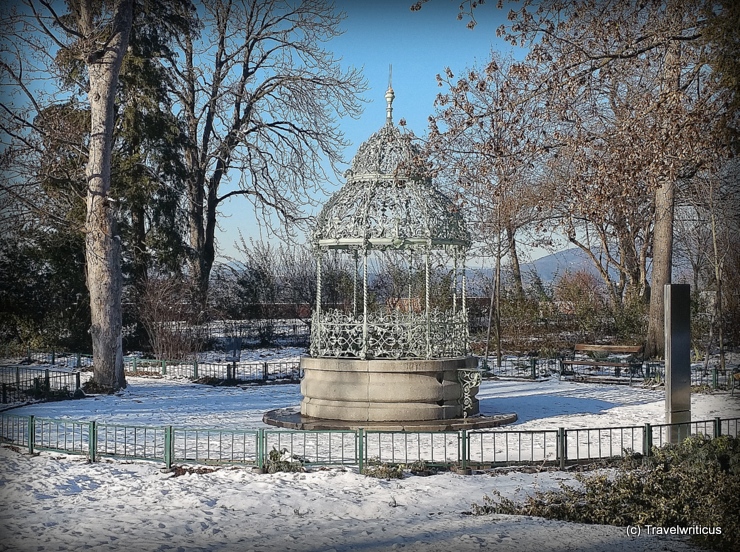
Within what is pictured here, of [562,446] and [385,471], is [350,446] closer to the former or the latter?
[385,471]

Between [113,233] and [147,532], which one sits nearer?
[147,532]

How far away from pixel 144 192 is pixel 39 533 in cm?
2197

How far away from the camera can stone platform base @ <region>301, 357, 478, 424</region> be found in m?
15.9

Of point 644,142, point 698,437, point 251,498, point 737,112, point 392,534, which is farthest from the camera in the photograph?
point 644,142

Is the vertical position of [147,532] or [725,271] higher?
[725,271]

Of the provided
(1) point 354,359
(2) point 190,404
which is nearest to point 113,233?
(2) point 190,404

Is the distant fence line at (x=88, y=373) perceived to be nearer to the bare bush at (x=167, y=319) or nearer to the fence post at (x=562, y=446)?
the bare bush at (x=167, y=319)

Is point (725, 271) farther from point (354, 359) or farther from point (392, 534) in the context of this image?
point (392, 534)

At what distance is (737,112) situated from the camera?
14.2 metres

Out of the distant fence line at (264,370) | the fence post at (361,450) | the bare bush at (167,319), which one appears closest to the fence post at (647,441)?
the fence post at (361,450)

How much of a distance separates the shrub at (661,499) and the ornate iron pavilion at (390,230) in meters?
5.67

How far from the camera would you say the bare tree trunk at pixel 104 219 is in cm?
2283

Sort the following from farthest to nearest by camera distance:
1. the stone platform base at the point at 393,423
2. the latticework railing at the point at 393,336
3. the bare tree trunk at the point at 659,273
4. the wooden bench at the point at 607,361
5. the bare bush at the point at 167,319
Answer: the bare bush at the point at 167,319 < the bare tree trunk at the point at 659,273 < the wooden bench at the point at 607,361 < the latticework railing at the point at 393,336 < the stone platform base at the point at 393,423

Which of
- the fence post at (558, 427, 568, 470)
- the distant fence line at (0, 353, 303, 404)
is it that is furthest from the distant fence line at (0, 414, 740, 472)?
the distant fence line at (0, 353, 303, 404)
